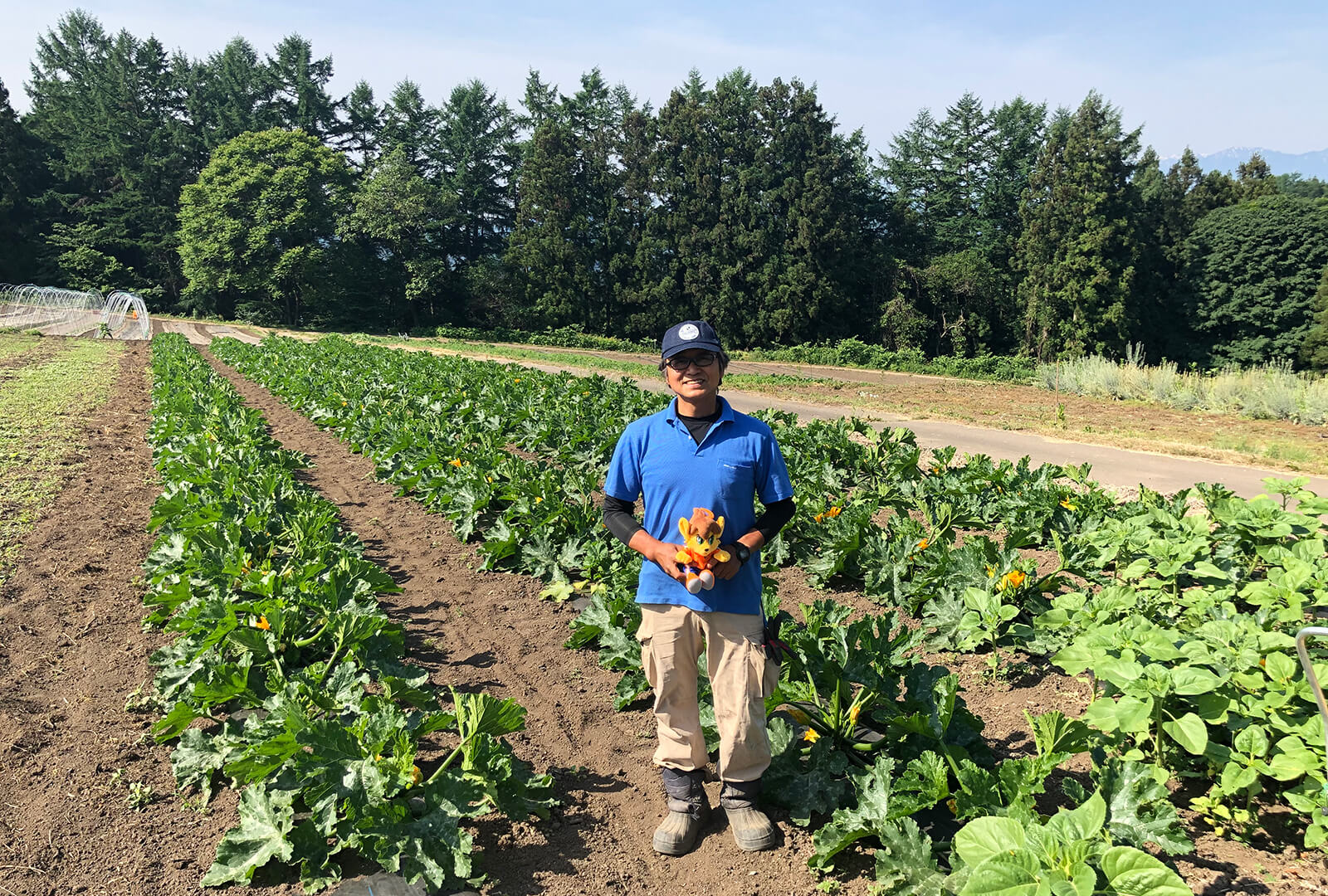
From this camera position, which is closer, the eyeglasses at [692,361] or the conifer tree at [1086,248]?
the eyeglasses at [692,361]

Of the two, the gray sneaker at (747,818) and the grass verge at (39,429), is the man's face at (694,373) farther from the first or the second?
the grass verge at (39,429)

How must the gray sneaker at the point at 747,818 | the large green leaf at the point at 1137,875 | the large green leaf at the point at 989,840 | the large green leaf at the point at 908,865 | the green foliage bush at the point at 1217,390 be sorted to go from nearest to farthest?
the large green leaf at the point at 1137,875 < the large green leaf at the point at 989,840 < the large green leaf at the point at 908,865 < the gray sneaker at the point at 747,818 < the green foliage bush at the point at 1217,390

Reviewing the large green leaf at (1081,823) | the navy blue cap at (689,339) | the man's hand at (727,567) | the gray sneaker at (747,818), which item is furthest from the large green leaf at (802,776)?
the navy blue cap at (689,339)

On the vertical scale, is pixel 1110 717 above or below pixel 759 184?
below

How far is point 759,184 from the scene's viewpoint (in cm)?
4359

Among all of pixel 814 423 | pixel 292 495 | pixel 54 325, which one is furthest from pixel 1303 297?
pixel 54 325

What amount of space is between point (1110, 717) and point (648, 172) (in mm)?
46692

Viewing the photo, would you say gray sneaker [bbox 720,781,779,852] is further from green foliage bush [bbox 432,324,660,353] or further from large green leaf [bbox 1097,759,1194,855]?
green foliage bush [bbox 432,324,660,353]

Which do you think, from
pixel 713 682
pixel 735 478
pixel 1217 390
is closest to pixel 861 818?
pixel 713 682

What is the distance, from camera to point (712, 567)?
9.33 feet

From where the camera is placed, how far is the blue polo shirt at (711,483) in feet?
9.71

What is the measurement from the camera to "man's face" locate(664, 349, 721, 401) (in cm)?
293

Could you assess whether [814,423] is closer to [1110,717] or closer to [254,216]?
[1110,717]

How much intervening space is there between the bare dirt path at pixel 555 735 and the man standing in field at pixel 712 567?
144 millimetres
